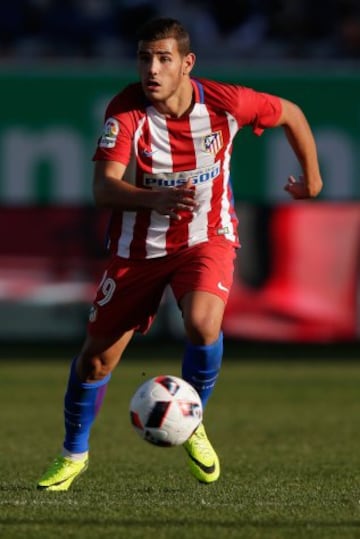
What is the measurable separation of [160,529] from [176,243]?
1.68m

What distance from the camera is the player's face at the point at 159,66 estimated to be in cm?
614

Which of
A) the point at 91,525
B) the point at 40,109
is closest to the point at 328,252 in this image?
the point at 40,109

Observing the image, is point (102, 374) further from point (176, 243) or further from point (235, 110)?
point (235, 110)

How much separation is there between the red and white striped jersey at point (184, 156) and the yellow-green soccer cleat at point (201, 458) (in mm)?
931

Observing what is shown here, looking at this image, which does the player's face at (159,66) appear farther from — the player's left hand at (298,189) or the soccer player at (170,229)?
the player's left hand at (298,189)

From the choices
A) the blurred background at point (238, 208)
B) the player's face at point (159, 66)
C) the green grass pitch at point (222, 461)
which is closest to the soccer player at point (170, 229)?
the player's face at point (159, 66)

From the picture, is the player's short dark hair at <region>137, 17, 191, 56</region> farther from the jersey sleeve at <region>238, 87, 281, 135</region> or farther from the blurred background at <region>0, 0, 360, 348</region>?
the blurred background at <region>0, 0, 360, 348</region>

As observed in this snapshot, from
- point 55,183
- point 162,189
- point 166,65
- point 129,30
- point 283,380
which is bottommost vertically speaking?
point 283,380

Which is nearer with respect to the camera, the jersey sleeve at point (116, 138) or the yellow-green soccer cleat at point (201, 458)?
the jersey sleeve at point (116, 138)

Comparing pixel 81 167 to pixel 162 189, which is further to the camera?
pixel 81 167

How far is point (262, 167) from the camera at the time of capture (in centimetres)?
1534

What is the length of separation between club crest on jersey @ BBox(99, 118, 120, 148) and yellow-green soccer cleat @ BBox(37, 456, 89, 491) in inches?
62.4

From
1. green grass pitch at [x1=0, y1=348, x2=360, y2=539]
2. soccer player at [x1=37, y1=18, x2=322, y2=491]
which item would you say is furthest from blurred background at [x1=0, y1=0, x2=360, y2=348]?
soccer player at [x1=37, y1=18, x2=322, y2=491]

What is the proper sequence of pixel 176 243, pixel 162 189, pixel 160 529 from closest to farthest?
pixel 160 529
pixel 162 189
pixel 176 243
